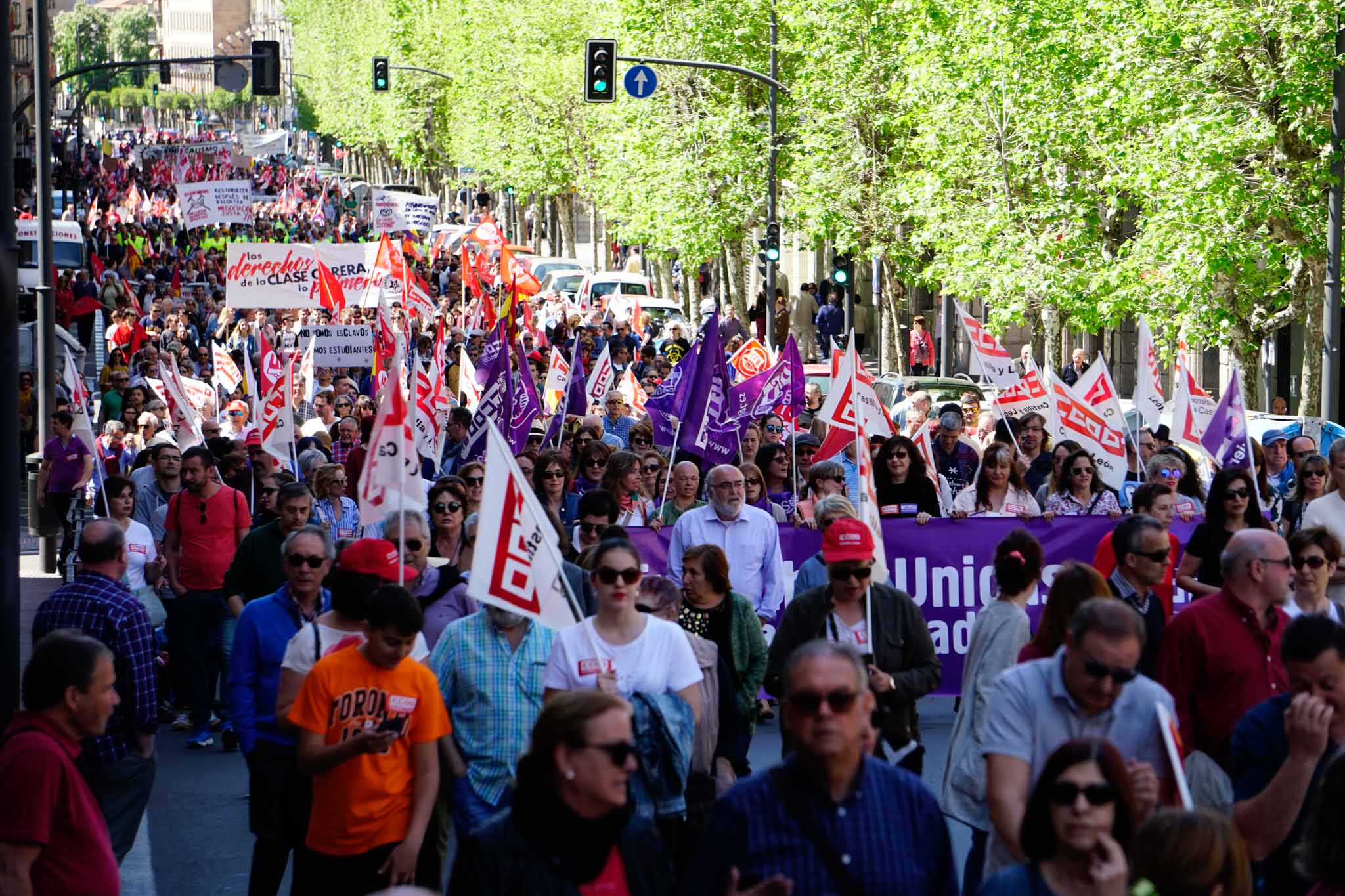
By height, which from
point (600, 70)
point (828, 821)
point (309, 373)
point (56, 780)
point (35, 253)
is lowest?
point (56, 780)

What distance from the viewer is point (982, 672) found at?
23.1 feet

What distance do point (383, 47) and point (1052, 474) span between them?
80.1 metres

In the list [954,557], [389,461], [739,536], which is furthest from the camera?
[954,557]

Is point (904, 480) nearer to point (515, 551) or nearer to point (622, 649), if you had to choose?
point (515, 551)

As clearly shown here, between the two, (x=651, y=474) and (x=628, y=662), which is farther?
(x=651, y=474)

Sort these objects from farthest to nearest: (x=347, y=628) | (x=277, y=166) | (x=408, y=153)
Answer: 1. (x=277, y=166)
2. (x=408, y=153)
3. (x=347, y=628)

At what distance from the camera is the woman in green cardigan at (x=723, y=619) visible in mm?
8141

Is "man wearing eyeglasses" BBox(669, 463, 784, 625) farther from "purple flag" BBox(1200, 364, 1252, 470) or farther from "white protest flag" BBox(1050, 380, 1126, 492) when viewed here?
"white protest flag" BBox(1050, 380, 1126, 492)

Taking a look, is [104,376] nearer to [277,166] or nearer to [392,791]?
[392,791]

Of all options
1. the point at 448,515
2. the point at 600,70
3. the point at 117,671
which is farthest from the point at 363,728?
the point at 600,70

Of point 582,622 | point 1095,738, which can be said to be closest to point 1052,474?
point 582,622

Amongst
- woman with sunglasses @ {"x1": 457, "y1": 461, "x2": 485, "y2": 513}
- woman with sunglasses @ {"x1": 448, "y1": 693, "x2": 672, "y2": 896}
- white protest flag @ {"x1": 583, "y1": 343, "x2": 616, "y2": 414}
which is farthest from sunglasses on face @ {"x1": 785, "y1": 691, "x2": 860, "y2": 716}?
white protest flag @ {"x1": 583, "y1": 343, "x2": 616, "y2": 414}

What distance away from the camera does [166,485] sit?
42.3 feet

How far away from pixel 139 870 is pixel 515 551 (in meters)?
3.00
